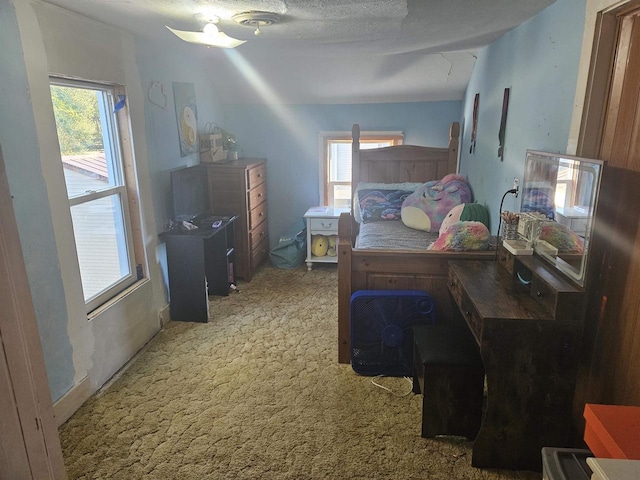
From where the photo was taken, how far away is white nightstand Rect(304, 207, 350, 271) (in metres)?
4.48

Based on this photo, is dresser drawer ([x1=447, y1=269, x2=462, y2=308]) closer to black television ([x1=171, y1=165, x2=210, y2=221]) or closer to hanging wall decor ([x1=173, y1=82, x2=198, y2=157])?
black television ([x1=171, y1=165, x2=210, y2=221])

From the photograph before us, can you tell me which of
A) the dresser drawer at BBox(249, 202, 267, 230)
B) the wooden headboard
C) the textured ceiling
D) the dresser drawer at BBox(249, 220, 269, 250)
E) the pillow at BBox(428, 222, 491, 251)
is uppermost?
the textured ceiling

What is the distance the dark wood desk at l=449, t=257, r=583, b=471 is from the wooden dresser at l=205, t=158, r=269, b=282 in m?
2.63

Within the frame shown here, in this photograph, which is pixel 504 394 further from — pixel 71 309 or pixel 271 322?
pixel 71 309

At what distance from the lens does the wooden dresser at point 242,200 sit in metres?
3.99

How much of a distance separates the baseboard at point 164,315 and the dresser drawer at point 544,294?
261 centimetres

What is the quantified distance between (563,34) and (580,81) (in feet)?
1.19

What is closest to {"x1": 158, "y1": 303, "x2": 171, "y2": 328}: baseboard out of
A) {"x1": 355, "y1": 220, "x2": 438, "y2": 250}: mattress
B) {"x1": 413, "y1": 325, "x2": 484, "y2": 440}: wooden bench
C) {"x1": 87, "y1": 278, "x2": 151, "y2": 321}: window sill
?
{"x1": 87, "y1": 278, "x2": 151, "y2": 321}: window sill

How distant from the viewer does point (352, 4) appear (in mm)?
1953

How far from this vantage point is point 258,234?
4.52 metres

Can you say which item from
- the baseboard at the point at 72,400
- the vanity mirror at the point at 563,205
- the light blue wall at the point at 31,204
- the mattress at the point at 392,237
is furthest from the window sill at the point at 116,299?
the vanity mirror at the point at 563,205

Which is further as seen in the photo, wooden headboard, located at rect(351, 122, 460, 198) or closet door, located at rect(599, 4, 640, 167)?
wooden headboard, located at rect(351, 122, 460, 198)

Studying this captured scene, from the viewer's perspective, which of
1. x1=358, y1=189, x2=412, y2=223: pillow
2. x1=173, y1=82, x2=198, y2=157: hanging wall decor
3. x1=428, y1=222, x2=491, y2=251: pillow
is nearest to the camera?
x1=428, y1=222, x2=491, y2=251: pillow

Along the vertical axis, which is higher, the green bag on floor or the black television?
the black television
